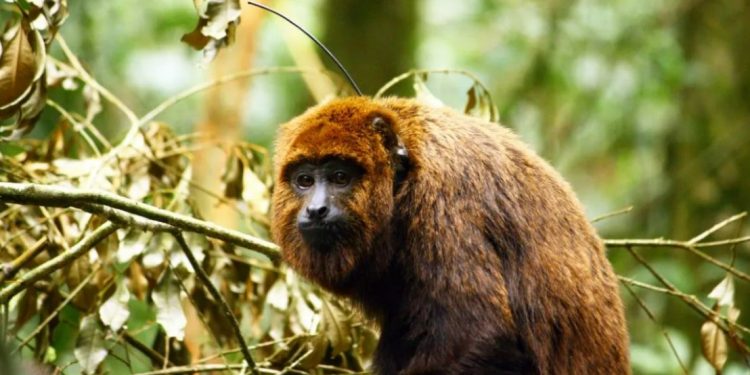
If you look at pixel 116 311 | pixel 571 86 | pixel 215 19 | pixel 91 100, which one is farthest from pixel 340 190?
pixel 571 86

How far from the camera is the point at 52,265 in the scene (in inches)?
151

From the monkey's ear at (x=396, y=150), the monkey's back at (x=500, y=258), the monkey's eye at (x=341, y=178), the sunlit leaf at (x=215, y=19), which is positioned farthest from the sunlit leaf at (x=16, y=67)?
the monkey's back at (x=500, y=258)

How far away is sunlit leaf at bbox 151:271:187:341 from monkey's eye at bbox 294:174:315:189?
74 centimetres

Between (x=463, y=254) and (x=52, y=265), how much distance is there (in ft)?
5.25

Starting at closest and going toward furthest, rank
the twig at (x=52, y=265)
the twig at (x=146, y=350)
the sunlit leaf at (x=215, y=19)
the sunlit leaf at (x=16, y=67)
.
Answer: the twig at (x=52, y=265) → the sunlit leaf at (x=215, y=19) → the sunlit leaf at (x=16, y=67) → the twig at (x=146, y=350)

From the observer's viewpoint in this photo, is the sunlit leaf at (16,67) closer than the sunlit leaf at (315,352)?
Yes

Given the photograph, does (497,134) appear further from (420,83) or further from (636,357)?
(636,357)

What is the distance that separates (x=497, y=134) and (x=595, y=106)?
676 centimetres

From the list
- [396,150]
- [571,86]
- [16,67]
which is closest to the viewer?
[16,67]

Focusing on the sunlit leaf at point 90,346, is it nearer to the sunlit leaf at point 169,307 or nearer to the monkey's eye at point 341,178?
the sunlit leaf at point 169,307

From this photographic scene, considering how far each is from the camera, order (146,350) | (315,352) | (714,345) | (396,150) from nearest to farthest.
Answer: (396,150) < (315,352) < (714,345) < (146,350)

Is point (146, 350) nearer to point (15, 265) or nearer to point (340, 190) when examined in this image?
point (15, 265)

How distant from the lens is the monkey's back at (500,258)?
401 cm

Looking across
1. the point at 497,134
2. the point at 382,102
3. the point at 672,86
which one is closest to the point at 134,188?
the point at 382,102
